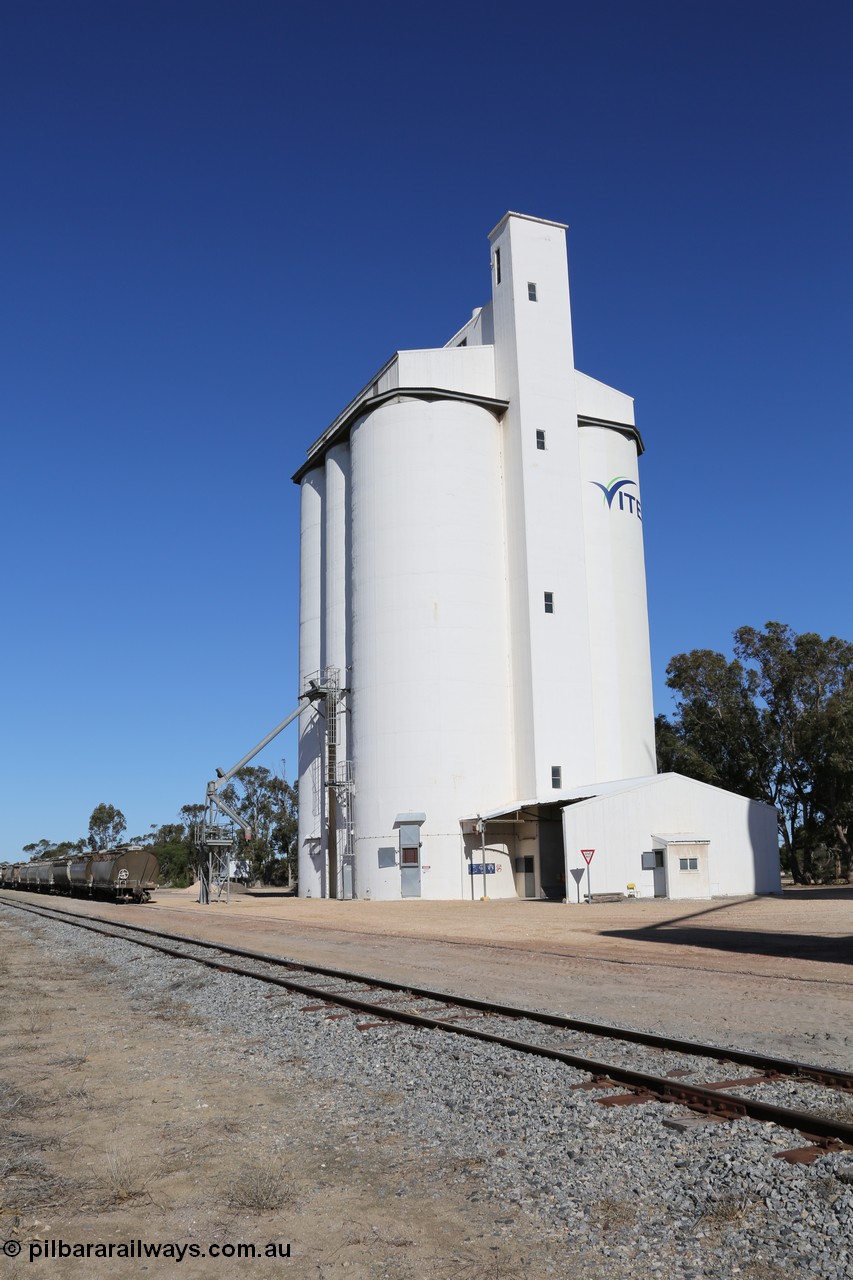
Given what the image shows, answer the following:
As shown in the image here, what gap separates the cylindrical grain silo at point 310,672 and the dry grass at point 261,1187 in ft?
176

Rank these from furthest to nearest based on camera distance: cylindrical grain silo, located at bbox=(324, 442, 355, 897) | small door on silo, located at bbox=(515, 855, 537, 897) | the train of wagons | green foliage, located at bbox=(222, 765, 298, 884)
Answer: green foliage, located at bbox=(222, 765, 298, 884)
cylindrical grain silo, located at bbox=(324, 442, 355, 897)
the train of wagons
small door on silo, located at bbox=(515, 855, 537, 897)

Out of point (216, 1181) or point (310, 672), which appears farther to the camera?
point (310, 672)

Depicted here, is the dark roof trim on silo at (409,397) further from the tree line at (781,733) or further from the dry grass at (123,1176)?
the dry grass at (123,1176)

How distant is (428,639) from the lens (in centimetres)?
5262

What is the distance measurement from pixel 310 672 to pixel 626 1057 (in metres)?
55.5

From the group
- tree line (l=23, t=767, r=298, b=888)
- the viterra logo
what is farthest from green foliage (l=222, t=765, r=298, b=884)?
the viterra logo

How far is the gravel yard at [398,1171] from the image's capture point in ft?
18.0

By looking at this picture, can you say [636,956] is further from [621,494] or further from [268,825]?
[268,825]

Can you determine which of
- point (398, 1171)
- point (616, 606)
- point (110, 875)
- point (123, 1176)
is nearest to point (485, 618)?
point (616, 606)

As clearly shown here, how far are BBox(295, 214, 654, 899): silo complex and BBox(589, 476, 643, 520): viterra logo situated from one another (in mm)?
132

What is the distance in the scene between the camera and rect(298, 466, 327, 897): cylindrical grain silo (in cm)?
6112

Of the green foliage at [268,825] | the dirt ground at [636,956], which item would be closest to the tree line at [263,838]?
the green foliage at [268,825]

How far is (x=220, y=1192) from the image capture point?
256 inches

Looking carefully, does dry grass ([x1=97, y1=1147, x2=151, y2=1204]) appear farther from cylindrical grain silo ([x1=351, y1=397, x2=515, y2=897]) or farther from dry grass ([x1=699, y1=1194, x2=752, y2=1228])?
cylindrical grain silo ([x1=351, y1=397, x2=515, y2=897])
